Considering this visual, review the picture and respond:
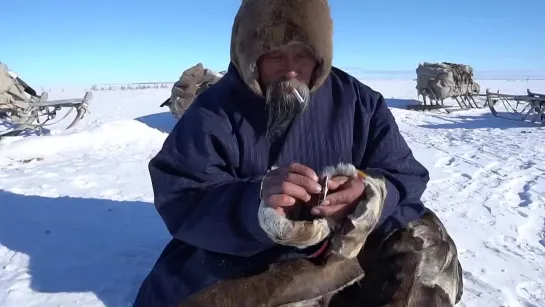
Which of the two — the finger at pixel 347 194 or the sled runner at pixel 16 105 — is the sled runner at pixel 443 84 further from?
the finger at pixel 347 194

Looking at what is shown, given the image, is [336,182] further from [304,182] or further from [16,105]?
[16,105]

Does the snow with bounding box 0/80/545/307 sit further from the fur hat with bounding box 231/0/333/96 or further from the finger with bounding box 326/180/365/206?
the fur hat with bounding box 231/0/333/96

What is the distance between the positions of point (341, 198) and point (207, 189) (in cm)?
51

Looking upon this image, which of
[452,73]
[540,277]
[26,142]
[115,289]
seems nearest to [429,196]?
[540,277]

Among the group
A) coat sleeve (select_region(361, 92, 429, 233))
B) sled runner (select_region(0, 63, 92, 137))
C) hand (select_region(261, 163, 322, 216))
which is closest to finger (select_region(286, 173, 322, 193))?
hand (select_region(261, 163, 322, 216))

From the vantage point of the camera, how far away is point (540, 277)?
2.85 m

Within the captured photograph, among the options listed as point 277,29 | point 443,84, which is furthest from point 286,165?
point 443,84

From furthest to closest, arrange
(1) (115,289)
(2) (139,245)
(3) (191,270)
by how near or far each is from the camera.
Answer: (2) (139,245) → (1) (115,289) → (3) (191,270)

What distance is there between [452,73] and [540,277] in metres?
14.9

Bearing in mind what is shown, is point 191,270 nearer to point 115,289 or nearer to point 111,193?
point 115,289

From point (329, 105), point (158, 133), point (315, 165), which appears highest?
point (329, 105)

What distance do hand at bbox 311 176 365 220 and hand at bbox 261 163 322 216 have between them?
0.16 ft

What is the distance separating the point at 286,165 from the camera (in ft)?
5.23

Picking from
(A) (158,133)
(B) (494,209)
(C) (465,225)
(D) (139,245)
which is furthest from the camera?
(A) (158,133)
